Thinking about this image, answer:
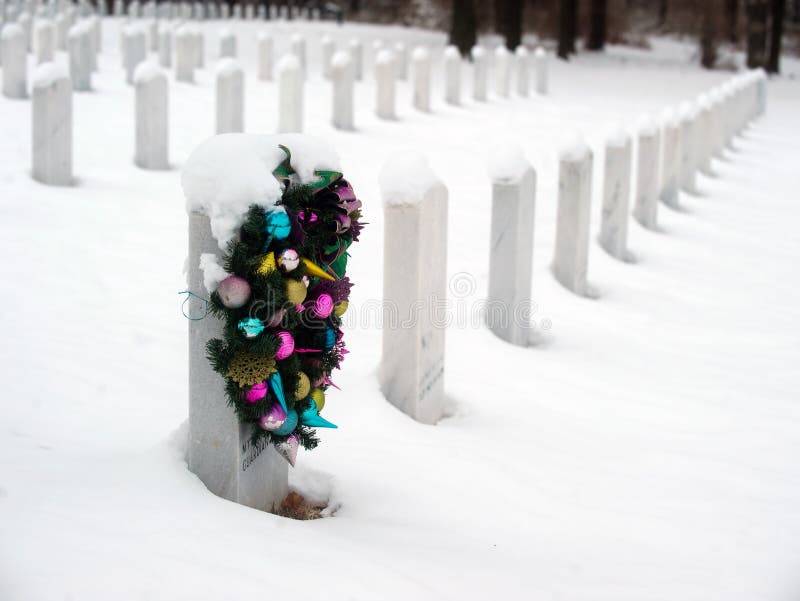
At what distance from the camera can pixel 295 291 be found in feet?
12.1

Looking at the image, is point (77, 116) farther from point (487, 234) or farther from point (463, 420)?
point (463, 420)

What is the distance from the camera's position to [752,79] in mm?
19219

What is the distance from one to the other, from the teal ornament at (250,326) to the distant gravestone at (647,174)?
641 centimetres

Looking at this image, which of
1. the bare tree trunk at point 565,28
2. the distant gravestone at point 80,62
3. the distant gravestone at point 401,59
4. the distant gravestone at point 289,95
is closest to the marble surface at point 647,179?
the distant gravestone at point 289,95

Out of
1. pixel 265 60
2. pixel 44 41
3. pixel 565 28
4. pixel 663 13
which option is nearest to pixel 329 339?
pixel 44 41

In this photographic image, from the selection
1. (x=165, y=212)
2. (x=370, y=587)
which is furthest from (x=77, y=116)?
(x=370, y=587)

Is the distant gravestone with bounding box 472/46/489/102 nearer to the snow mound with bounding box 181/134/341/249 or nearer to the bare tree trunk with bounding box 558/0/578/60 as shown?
the bare tree trunk with bounding box 558/0/578/60

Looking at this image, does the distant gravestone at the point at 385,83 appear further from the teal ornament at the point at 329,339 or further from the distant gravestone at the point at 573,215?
the teal ornament at the point at 329,339

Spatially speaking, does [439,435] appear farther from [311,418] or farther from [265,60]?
[265,60]

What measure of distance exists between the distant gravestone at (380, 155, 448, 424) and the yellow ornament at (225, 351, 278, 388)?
1334 mm

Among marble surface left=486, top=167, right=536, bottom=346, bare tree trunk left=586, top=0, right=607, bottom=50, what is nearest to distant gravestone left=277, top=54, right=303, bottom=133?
marble surface left=486, top=167, right=536, bottom=346

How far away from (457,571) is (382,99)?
1094 cm

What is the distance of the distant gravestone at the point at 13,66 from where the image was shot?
11.5 meters

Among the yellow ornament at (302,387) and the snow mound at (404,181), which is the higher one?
the snow mound at (404,181)
